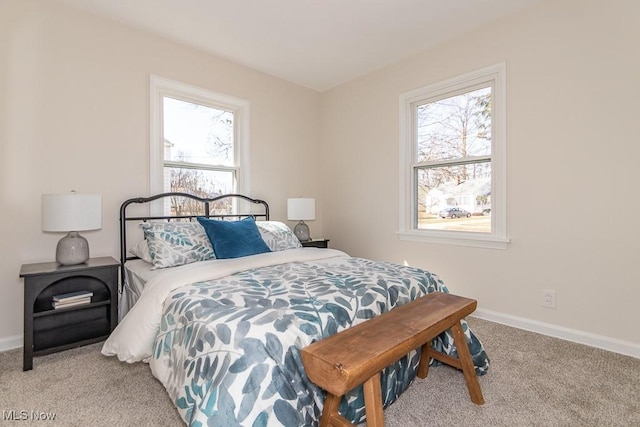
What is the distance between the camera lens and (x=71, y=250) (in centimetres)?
232

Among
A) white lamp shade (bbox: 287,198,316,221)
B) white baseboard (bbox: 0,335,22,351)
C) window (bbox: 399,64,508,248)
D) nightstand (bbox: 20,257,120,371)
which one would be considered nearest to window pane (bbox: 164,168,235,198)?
white lamp shade (bbox: 287,198,316,221)

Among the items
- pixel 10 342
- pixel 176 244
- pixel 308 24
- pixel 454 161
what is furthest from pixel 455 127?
pixel 10 342

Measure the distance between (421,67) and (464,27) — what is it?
0.54 meters

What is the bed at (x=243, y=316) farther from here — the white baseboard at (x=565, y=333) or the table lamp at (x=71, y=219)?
the white baseboard at (x=565, y=333)

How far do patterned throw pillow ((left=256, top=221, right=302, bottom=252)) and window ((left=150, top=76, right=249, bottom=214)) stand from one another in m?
0.77

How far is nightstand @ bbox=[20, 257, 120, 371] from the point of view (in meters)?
2.04

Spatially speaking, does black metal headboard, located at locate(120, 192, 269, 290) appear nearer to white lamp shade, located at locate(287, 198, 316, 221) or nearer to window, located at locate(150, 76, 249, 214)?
window, located at locate(150, 76, 249, 214)

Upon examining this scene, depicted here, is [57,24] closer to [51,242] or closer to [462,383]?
[51,242]

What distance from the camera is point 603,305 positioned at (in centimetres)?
235

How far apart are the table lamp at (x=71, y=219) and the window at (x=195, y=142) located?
713 mm

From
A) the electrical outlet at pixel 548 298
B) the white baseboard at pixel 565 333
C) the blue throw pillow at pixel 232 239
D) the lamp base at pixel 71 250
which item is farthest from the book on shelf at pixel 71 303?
the electrical outlet at pixel 548 298

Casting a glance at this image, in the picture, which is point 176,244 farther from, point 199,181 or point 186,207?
point 199,181

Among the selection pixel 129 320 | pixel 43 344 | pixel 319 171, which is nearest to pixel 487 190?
pixel 319 171

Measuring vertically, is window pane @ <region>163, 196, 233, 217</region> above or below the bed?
above
